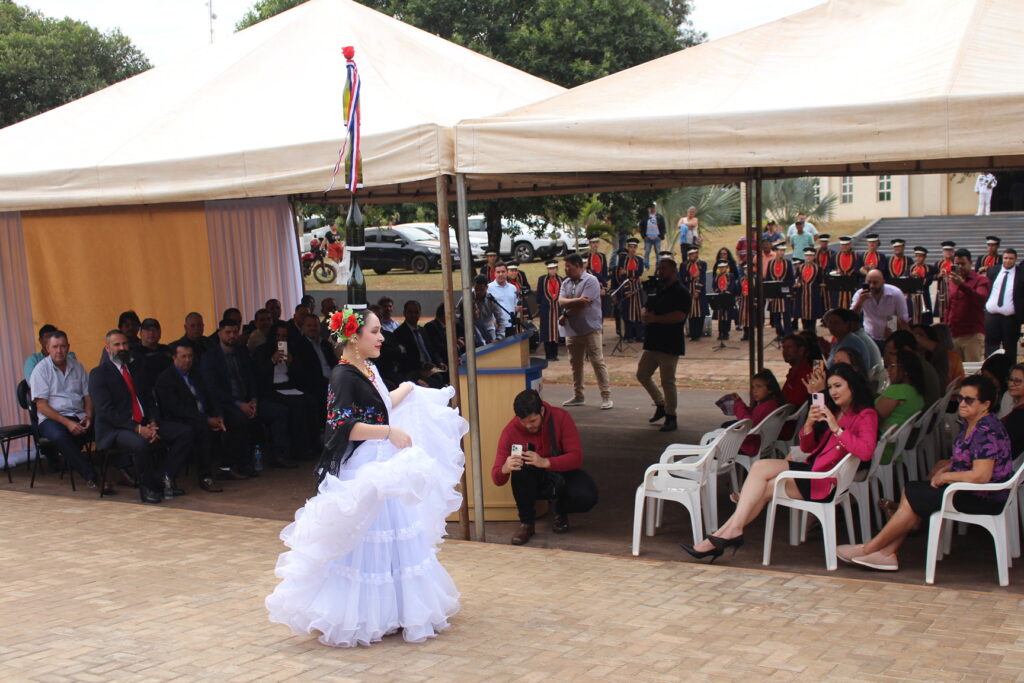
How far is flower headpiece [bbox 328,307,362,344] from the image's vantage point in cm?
496

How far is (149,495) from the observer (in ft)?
28.5

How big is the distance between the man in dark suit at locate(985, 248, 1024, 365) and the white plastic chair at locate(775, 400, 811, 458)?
22.0ft

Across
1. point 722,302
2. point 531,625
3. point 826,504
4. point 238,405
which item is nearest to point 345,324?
point 531,625

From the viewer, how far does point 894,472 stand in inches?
297

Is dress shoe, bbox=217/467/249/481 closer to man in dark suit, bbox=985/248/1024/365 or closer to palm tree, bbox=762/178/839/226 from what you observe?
man in dark suit, bbox=985/248/1024/365

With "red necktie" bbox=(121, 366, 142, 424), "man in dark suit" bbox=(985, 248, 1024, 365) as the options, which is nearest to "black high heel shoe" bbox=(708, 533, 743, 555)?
"red necktie" bbox=(121, 366, 142, 424)

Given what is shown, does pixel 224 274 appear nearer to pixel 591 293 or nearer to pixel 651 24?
pixel 591 293

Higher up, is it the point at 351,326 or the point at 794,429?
the point at 351,326

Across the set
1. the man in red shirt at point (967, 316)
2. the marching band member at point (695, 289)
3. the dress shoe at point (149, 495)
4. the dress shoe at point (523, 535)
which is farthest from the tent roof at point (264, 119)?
the marching band member at point (695, 289)

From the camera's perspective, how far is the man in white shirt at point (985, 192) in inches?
1141

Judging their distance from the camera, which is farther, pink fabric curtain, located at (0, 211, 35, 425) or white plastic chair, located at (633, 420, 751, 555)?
pink fabric curtain, located at (0, 211, 35, 425)

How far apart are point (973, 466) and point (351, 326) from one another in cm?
352

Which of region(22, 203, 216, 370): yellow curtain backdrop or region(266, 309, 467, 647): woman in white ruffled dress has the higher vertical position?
region(22, 203, 216, 370): yellow curtain backdrop

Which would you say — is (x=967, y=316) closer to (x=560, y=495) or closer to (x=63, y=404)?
(x=560, y=495)
